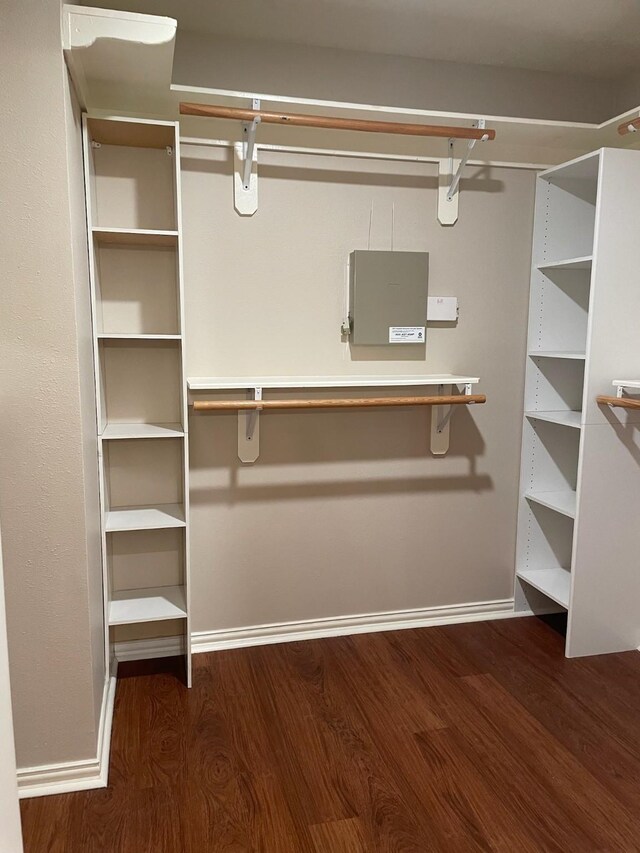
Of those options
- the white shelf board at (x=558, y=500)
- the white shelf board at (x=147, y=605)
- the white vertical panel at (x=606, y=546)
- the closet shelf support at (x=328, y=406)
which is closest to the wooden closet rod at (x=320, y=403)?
the closet shelf support at (x=328, y=406)

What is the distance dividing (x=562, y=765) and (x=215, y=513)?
1546 mm

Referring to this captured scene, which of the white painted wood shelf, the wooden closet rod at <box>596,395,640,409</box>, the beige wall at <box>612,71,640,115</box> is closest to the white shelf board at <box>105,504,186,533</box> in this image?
the white painted wood shelf

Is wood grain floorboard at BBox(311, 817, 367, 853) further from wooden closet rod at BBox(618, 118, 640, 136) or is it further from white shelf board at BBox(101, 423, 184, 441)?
wooden closet rod at BBox(618, 118, 640, 136)

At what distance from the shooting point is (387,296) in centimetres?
269

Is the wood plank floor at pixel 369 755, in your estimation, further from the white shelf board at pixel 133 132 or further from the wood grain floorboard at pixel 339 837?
the white shelf board at pixel 133 132

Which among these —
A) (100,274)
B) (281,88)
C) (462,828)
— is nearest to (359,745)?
(462,828)

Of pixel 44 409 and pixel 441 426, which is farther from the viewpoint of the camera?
pixel 441 426

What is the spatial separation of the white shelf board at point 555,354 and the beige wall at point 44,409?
1897 millimetres

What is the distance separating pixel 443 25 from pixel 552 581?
238cm

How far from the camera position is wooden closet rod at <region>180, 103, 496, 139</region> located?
2.24 m

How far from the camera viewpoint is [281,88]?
8.57 feet

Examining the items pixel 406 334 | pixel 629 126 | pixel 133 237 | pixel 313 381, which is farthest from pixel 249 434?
pixel 629 126

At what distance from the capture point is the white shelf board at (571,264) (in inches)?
104

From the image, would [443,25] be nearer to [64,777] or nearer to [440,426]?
[440,426]
